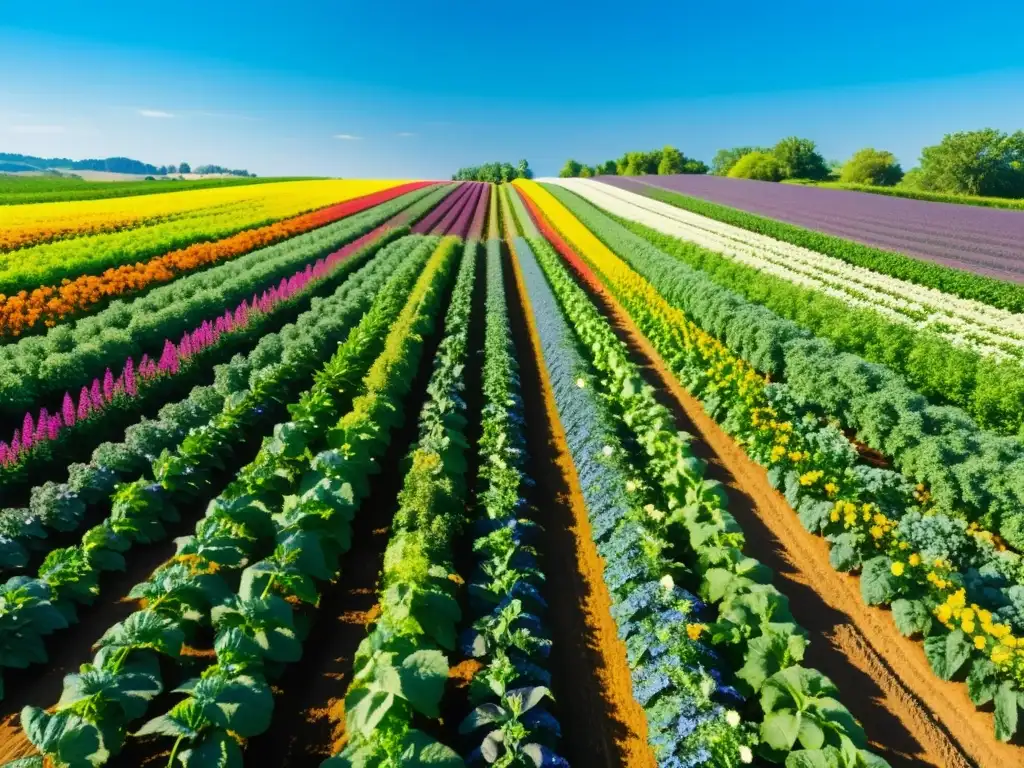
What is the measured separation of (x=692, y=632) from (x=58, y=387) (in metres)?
12.0

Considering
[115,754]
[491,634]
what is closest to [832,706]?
[491,634]

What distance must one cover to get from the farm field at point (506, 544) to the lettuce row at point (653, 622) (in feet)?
0.12

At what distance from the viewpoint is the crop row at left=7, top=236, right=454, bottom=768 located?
418cm

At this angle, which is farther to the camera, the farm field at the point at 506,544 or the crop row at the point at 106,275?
the crop row at the point at 106,275

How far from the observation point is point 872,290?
2092 centimetres

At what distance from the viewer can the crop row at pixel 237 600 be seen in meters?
4.18

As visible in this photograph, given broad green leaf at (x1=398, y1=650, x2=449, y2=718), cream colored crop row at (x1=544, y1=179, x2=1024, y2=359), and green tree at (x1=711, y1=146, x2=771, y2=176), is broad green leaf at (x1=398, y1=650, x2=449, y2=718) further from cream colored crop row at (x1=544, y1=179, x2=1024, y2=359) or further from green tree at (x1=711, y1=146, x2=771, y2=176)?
green tree at (x1=711, y1=146, x2=771, y2=176)

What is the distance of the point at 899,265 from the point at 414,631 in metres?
27.2

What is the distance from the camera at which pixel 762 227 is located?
118ft

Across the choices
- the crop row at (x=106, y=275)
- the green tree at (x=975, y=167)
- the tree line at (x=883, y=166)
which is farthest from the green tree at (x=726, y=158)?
the crop row at (x=106, y=275)

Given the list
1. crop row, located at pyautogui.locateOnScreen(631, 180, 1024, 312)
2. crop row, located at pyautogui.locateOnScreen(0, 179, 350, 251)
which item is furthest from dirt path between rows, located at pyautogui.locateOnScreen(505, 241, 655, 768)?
crop row, located at pyautogui.locateOnScreen(0, 179, 350, 251)

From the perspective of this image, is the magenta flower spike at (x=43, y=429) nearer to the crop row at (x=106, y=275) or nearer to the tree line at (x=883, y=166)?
the crop row at (x=106, y=275)

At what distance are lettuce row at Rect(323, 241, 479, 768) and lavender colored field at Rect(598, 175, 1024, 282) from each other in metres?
25.7

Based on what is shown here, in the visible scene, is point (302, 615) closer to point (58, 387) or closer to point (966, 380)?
point (58, 387)
